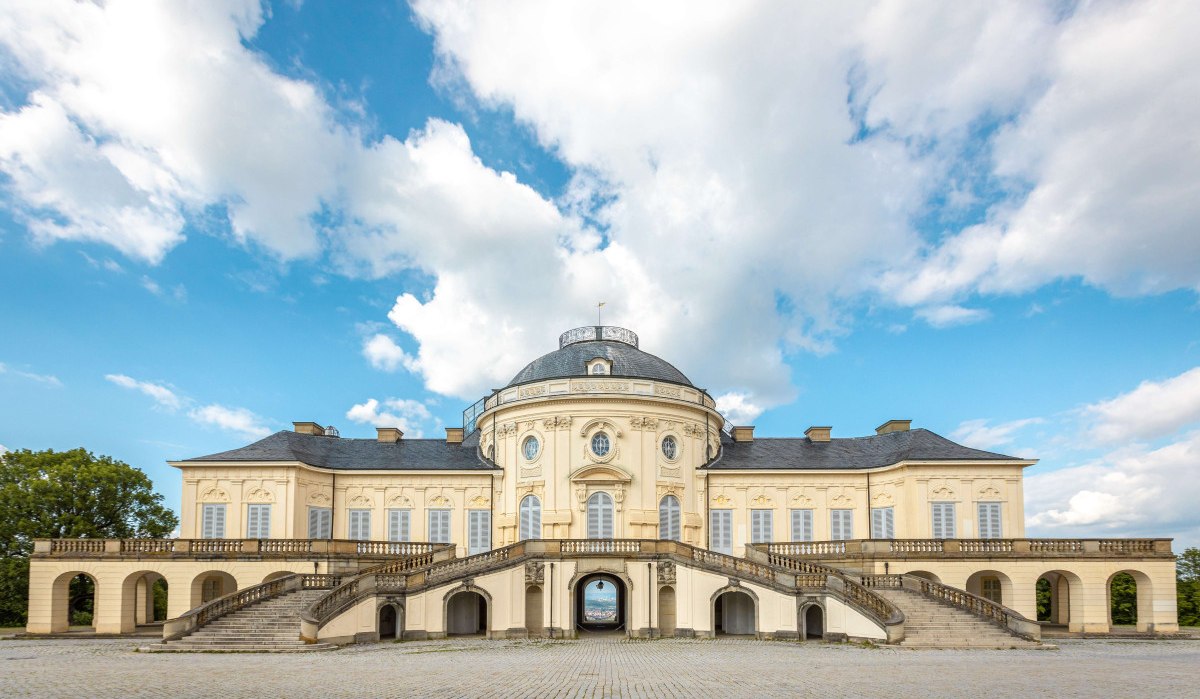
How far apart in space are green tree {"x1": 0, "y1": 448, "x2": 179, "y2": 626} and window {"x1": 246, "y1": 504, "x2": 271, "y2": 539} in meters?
6.42

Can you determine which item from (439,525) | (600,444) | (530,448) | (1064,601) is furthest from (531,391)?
(1064,601)

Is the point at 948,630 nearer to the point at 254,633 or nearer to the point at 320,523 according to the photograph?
the point at 254,633

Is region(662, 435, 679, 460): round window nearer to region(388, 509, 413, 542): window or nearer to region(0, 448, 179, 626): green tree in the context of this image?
region(388, 509, 413, 542): window

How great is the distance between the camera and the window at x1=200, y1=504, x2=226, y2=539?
135ft

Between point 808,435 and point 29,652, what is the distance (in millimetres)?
34530

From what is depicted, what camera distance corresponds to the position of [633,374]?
42.0 metres

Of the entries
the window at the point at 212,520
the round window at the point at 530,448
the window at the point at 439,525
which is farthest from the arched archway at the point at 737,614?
the window at the point at 212,520

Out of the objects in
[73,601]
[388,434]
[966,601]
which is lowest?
[73,601]

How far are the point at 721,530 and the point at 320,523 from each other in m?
19.1

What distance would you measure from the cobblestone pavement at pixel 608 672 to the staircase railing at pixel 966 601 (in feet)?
4.00

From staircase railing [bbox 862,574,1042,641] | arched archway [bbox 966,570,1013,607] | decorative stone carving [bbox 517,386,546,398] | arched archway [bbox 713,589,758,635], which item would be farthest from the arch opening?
decorative stone carving [bbox 517,386,546,398]

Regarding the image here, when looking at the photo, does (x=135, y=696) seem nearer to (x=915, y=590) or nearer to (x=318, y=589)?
(x=318, y=589)

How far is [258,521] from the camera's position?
41.1 m

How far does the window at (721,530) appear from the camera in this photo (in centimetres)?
4244
